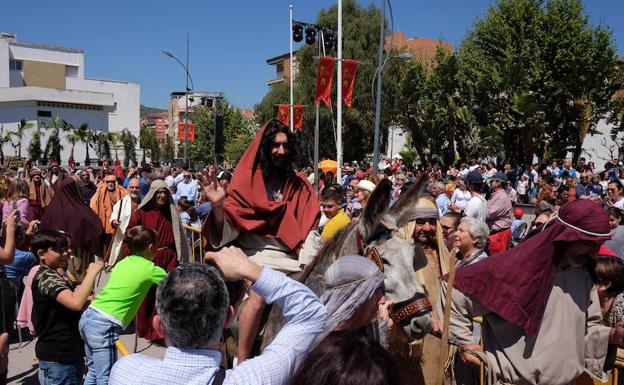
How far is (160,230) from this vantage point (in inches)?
309

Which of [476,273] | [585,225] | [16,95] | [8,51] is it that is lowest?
[476,273]

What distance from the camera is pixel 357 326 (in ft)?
8.12

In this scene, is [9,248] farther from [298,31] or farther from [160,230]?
[298,31]

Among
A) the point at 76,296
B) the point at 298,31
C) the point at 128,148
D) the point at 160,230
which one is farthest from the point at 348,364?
the point at 128,148

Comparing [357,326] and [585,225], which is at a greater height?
[585,225]

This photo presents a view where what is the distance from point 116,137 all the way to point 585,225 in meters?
74.7

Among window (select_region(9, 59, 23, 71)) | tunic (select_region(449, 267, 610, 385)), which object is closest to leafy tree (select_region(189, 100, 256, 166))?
window (select_region(9, 59, 23, 71))

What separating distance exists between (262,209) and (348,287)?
157 cm

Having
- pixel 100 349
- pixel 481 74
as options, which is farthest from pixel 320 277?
pixel 481 74

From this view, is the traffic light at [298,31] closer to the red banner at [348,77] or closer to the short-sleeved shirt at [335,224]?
the red banner at [348,77]

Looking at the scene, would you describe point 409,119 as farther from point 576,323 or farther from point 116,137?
point 116,137

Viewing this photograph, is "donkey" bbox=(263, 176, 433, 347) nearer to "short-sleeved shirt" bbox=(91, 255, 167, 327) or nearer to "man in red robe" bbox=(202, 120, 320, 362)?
"man in red robe" bbox=(202, 120, 320, 362)

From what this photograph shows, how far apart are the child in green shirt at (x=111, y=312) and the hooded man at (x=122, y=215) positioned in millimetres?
3402

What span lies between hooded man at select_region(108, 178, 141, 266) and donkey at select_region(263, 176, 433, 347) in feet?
18.2
